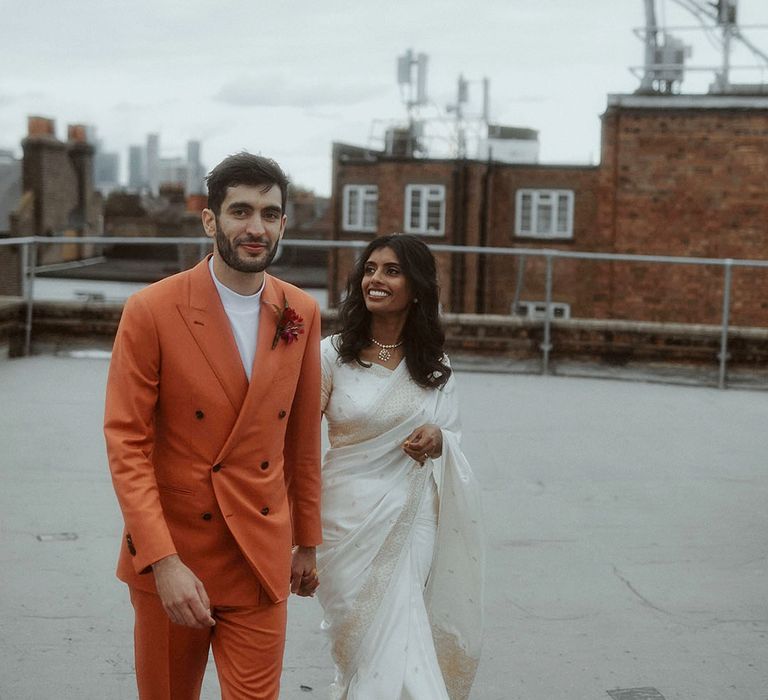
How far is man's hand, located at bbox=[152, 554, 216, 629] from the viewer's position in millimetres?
2709

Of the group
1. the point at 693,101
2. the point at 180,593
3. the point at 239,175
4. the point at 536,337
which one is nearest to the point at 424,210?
the point at 693,101

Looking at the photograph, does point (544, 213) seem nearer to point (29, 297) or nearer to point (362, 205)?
point (362, 205)

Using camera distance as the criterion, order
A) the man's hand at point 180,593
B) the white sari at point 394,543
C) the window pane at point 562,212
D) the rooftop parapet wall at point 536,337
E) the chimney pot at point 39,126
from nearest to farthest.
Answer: the man's hand at point 180,593 → the white sari at point 394,543 → the rooftop parapet wall at point 536,337 → the window pane at point 562,212 → the chimney pot at point 39,126

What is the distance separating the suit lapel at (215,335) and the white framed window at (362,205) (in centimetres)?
3673

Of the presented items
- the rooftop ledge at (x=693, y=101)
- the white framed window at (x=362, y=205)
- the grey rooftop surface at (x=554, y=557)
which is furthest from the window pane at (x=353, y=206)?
the grey rooftop surface at (x=554, y=557)

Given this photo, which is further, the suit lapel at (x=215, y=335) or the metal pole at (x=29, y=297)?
the metal pole at (x=29, y=297)

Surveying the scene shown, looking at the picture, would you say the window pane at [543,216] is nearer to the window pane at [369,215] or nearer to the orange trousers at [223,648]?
the window pane at [369,215]

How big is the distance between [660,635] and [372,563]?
1712 mm

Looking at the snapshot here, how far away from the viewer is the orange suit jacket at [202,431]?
9.20 feet

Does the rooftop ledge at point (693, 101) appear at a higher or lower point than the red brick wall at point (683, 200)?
higher

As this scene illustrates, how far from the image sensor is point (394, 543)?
368 centimetres

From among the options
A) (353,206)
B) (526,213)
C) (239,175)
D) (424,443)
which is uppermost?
(353,206)

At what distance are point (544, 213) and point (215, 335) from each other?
114ft

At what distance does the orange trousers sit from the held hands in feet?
2.65
